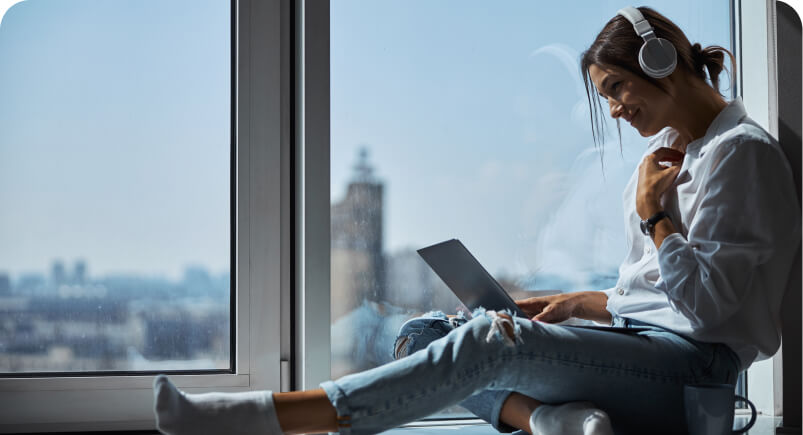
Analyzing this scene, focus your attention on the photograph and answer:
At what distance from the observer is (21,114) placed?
1.53 meters

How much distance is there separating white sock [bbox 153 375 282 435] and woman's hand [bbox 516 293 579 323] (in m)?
0.64

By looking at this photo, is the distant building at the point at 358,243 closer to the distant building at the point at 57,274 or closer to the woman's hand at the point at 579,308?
the woman's hand at the point at 579,308

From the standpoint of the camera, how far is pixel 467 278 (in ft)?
4.33

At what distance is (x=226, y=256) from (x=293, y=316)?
197mm

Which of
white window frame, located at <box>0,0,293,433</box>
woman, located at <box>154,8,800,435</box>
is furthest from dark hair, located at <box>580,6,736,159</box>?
white window frame, located at <box>0,0,293,433</box>

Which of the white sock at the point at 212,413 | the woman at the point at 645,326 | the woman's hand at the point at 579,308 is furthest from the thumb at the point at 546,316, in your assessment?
the white sock at the point at 212,413

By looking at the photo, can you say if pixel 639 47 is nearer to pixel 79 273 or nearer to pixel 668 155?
pixel 668 155

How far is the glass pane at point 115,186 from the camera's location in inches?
60.1

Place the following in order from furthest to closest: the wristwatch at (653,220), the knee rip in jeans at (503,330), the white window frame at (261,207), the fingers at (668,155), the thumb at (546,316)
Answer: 1. the white window frame at (261,207)
2. the thumb at (546,316)
3. the fingers at (668,155)
4. the wristwatch at (653,220)
5. the knee rip in jeans at (503,330)

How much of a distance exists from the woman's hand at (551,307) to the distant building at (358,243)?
12.9 inches

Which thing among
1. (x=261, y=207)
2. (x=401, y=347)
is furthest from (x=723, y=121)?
(x=261, y=207)

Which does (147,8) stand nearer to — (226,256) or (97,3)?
(97,3)

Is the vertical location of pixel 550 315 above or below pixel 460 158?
below

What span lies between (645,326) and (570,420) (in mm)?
281
